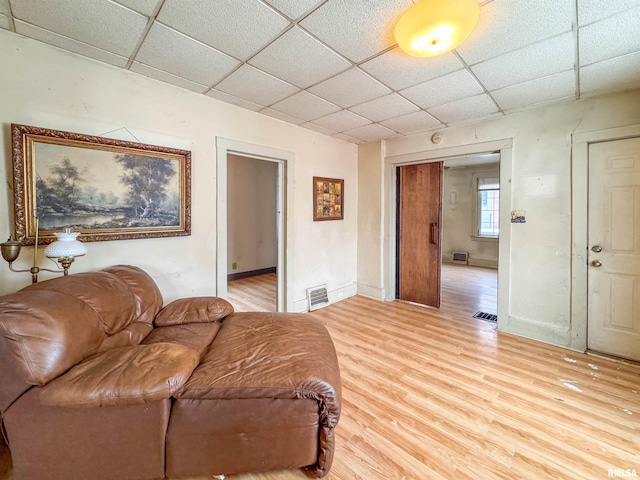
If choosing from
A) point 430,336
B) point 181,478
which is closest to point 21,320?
point 181,478

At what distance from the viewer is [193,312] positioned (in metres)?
2.05

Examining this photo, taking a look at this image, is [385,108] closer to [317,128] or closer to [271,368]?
[317,128]

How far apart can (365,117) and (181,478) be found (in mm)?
3401

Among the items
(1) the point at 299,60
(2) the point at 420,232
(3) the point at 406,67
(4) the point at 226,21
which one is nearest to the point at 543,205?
(2) the point at 420,232

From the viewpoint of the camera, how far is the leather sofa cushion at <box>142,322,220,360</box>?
1686 millimetres

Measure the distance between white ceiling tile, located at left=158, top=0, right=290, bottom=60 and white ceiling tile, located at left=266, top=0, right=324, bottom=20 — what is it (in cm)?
5

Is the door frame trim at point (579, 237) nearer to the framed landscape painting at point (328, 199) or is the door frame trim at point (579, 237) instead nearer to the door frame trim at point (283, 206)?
the framed landscape painting at point (328, 199)

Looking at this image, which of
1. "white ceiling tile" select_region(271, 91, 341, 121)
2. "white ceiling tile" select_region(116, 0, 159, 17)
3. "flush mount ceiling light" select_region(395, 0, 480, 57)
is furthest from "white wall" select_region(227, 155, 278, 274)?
"flush mount ceiling light" select_region(395, 0, 480, 57)

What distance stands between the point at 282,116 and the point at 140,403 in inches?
115

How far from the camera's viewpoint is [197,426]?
1.22 meters

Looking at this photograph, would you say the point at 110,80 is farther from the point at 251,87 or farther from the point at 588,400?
the point at 588,400

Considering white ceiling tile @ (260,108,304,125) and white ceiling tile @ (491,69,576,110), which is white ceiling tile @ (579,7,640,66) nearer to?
white ceiling tile @ (491,69,576,110)

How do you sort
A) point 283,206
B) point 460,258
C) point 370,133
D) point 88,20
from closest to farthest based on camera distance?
point 88,20, point 283,206, point 370,133, point 460,258

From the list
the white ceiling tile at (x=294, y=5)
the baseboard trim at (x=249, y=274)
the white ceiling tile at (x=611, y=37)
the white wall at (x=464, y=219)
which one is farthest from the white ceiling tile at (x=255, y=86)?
the white wall at (x=464, y=219)
